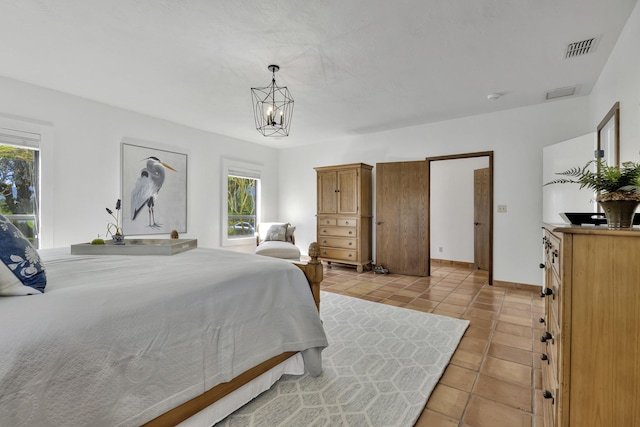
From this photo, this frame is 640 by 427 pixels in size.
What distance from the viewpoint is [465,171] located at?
18.6ft

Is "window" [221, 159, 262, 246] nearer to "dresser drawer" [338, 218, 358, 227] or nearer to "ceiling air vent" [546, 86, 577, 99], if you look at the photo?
"dresser drawer" [338, 218, 358, 227]

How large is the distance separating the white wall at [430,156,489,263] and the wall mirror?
2554 mm

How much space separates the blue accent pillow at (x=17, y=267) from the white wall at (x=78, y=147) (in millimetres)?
2928

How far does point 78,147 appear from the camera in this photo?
3584 millimetres

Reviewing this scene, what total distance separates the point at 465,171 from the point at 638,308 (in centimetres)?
517

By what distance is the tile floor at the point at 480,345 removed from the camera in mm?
1589

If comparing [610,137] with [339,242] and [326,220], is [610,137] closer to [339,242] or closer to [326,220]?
[339,242]

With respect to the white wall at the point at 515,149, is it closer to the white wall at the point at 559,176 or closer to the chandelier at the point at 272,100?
the white wall at the point at 559,176

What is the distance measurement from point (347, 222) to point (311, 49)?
3.18 meters

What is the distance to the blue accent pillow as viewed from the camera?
40.8 inches

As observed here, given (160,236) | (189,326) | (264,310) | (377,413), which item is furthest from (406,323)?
(160,236)

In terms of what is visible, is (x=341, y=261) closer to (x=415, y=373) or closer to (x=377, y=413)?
(x=415, y=373)

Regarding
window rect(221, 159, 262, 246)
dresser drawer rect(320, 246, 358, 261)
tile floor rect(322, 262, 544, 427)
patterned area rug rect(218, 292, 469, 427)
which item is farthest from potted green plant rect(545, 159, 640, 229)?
window rect(221, 159, 262, 246)

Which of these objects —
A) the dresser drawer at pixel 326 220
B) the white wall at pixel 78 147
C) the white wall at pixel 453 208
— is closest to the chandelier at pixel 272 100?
the white wall at pixel 78 147
